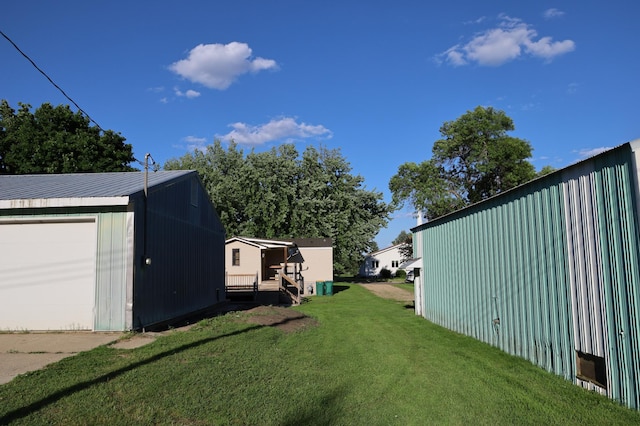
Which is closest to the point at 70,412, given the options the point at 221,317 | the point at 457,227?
the point at 221,317

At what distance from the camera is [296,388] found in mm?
6363

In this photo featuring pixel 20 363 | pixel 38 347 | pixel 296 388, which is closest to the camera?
pixel 296 388

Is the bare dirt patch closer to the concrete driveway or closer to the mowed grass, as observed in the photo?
the mowed grass

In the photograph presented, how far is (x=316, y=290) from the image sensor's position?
1178 inches

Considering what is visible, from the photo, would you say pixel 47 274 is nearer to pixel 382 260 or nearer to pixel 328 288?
pixel 328 288

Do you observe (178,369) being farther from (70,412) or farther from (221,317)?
(221,317)

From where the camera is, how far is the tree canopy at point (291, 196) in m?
37.3

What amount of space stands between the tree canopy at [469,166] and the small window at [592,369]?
87.1ft


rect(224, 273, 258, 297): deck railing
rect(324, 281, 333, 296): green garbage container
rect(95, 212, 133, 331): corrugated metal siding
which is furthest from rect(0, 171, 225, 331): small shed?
rect(324, 281, 333, 296): green garbage container

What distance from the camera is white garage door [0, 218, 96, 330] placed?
10.7 meters

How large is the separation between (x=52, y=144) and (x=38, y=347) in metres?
21.7

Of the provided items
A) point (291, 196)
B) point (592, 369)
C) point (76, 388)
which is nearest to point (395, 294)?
point (291, 196)

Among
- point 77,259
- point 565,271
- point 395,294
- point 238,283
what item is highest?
point 77,259

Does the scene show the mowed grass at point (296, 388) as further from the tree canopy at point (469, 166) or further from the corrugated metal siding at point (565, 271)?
the tree canopy at point (469, 166)
